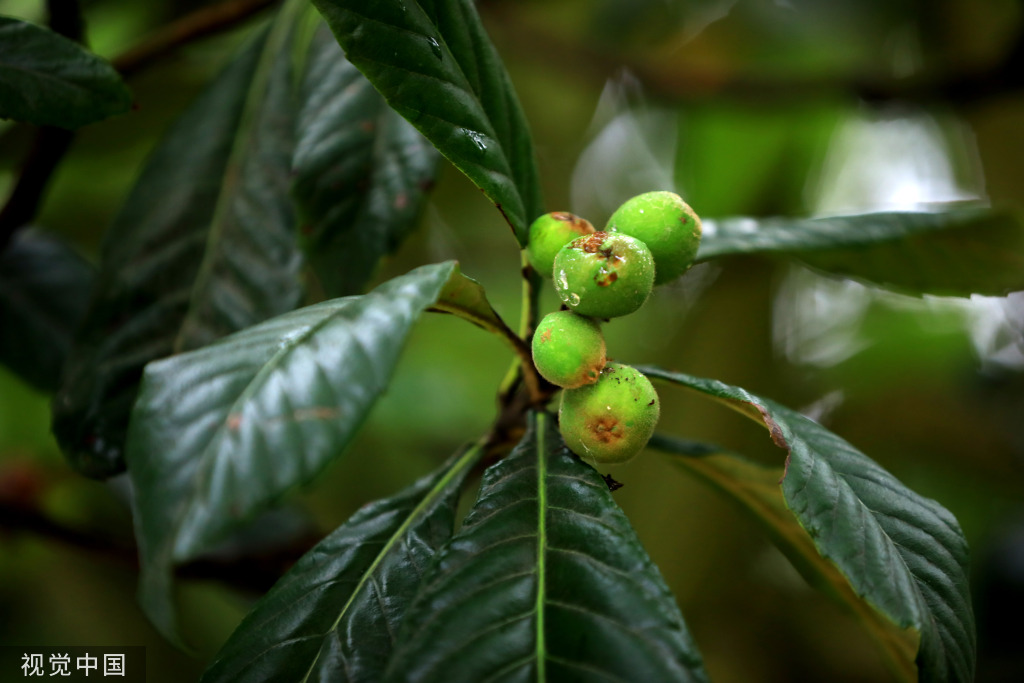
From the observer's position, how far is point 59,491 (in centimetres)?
211

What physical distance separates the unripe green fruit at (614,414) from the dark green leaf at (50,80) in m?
0.69

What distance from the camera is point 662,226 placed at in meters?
0.80

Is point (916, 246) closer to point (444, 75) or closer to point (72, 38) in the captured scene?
point (444, 75)


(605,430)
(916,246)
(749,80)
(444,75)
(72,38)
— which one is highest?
(749,80)

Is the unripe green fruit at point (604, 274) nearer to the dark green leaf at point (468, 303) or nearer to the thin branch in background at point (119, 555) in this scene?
the dark green leaf at point (468, 303)

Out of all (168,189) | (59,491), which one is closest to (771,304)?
(168,189)

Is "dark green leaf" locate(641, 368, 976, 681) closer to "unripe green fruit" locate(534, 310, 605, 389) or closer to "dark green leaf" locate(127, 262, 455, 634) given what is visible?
"unripe green fruit" locate(534, 310, 605, 389)

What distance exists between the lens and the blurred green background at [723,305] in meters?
1.96

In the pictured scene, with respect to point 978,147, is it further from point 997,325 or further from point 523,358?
point 523,358

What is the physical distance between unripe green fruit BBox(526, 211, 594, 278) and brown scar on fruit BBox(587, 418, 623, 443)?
19 cm

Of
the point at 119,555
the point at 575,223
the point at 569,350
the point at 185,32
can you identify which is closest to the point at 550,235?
the point at 575,223

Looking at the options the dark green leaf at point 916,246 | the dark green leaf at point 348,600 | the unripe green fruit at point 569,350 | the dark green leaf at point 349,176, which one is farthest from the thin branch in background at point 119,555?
the dark green leaf at point 916,246

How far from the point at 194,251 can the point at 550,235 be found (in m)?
0.70

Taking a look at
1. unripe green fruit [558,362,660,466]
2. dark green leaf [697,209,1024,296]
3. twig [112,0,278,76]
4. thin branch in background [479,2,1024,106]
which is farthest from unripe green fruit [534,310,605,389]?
thin branch in background [479,2,1024,106]
